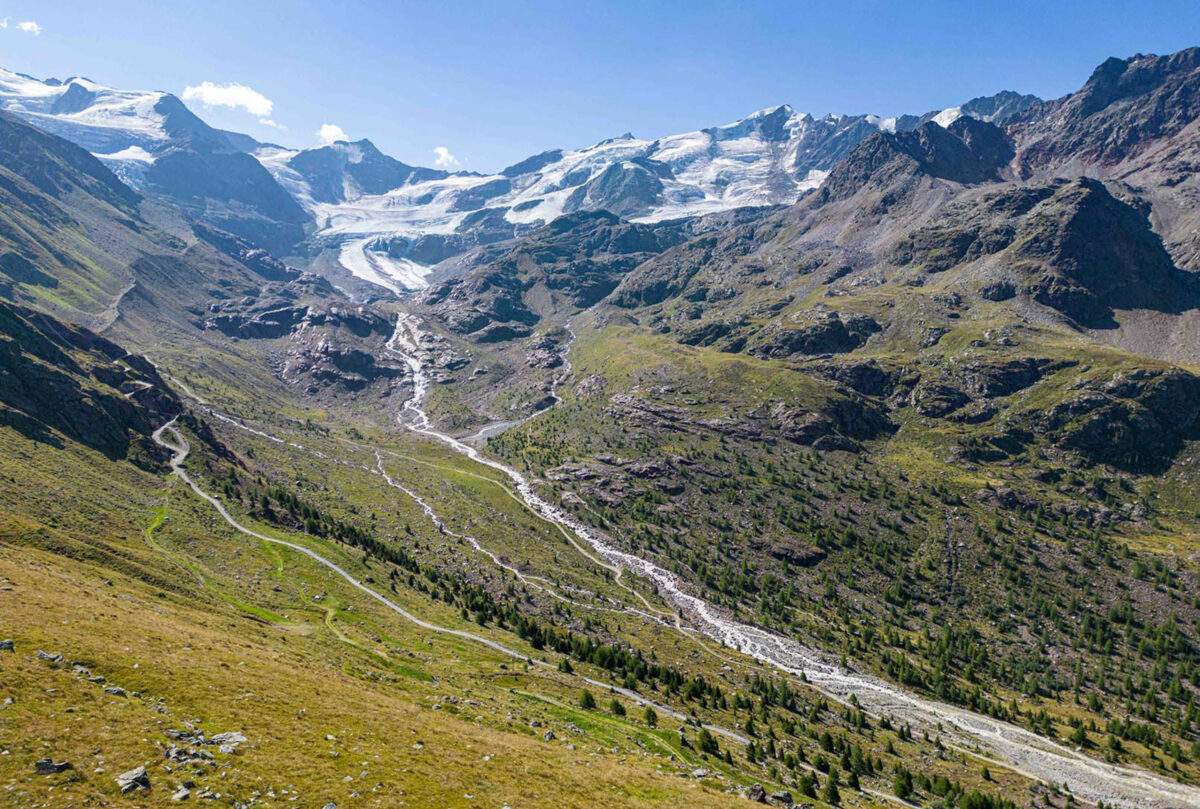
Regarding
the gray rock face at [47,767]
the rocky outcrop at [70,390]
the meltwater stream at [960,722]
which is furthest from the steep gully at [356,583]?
the gray rock face at [47,767]

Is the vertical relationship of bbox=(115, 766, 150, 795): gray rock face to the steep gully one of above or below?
above

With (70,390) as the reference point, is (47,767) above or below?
above

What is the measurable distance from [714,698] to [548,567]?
78458mm

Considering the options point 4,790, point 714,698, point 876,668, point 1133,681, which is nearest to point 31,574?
point 4,790

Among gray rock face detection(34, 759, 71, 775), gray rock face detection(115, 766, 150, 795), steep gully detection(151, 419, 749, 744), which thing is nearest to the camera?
gray rock face detection(34, 759, 71, 775)

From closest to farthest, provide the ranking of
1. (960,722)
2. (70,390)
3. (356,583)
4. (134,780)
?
(134,780) → (356,583) → (960,722) → (70,390)

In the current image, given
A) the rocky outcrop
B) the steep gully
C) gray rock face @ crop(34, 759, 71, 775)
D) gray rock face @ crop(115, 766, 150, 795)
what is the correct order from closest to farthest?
gray rock face @ crop(34, 759, 71, 775) < gray rock face @ crop(115, 766, 150, 795) < the steep gully < the rocky outcrop

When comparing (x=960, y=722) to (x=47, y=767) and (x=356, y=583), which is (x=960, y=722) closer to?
(x=356, y=583)

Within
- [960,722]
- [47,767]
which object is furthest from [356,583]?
[960,722]

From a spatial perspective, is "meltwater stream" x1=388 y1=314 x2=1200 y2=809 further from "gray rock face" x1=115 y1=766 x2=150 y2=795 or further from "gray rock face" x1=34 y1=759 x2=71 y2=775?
"gray rock face" x1=34 y1=759 x2=71 y2=775

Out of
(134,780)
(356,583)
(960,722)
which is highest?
(134,780)

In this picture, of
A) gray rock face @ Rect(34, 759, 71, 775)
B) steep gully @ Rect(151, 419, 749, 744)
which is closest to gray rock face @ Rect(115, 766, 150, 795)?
gray rock face @ Rect(34, 759, 71, 775)

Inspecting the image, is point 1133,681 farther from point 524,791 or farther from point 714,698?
point 524,791

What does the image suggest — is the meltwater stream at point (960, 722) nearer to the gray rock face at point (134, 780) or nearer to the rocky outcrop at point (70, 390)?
the gray rock face at point (134, 780)
